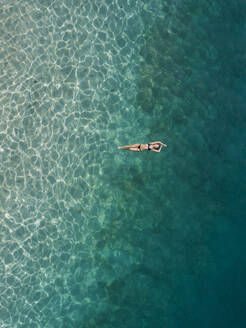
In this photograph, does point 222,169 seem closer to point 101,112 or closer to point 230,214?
point 230,214

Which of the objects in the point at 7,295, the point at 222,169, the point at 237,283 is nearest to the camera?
the point at 7,295

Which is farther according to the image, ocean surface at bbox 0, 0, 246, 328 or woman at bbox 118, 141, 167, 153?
woman at bbox 118, 141, 167, 153

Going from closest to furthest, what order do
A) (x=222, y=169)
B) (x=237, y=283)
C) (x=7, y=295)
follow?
(x=7, y=295)
(x=237, y=283)
(x=222, y=169)

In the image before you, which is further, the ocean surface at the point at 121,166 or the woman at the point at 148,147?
the woman at the point at 148,147

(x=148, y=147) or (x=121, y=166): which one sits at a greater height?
(x=148, y=147)

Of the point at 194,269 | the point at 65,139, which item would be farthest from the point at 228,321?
the point at 65,139

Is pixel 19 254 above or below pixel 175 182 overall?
below

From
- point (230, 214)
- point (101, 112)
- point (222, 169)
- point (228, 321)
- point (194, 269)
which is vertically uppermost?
point (101, 112)

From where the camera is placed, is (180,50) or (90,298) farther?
(180,50)
